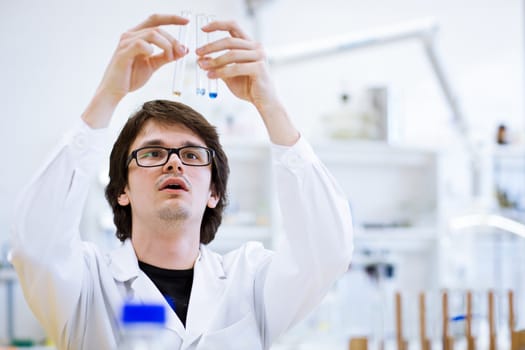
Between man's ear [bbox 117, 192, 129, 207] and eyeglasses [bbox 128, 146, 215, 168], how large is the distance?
0.19ft

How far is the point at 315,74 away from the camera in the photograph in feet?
11.5

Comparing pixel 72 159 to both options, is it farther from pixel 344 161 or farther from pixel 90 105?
pixel 344 161

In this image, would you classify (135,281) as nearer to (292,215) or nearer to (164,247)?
(164,247)

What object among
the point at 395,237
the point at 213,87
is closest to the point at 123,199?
the point at 213,87

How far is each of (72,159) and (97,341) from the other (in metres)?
0.26

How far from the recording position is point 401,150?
3.31m

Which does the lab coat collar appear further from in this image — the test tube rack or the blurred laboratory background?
the blurred laboratory background

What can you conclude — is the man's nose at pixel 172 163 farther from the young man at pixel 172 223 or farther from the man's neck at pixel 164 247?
the man's neck at pixel 164 247

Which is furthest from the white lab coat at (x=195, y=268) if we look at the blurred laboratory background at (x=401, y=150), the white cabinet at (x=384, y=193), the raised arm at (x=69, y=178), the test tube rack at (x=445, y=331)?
the white cabinet at (x=384, y=193)

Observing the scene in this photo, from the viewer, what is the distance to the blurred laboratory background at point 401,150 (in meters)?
2.92

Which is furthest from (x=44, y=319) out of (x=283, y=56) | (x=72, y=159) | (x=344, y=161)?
(x=344, y=161)

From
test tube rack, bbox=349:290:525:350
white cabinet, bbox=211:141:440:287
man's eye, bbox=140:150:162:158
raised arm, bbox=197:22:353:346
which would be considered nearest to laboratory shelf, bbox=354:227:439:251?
white cabinet, bbox=211:141:440:287

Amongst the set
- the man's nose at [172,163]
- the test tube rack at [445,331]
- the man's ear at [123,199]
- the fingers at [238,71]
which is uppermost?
the fingers at [238,71]

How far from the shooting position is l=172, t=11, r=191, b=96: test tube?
2.96 feet
